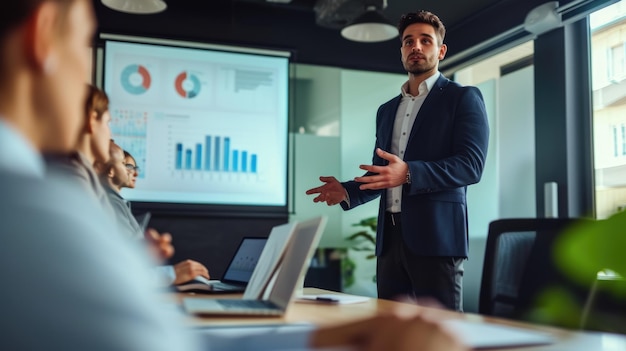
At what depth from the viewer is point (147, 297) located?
0.37 m

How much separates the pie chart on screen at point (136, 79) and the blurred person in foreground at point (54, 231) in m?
4.75

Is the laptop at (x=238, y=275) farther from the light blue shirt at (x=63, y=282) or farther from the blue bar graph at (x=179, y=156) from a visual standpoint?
the blue bar graph at (x=179, y=156)

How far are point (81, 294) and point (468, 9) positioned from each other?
17.7 ft

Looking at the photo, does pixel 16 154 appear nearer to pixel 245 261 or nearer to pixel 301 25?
pixel 245 261

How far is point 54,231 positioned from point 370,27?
15.1 feet

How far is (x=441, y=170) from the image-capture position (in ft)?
7.98

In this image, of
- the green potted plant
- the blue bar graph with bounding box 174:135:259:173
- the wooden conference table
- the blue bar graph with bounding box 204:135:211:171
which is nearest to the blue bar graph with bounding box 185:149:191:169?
the blue bar graph with bounding box 174:135:259:173

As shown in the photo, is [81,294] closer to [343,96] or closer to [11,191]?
[11,191]

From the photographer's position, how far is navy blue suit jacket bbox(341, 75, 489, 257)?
2.46m

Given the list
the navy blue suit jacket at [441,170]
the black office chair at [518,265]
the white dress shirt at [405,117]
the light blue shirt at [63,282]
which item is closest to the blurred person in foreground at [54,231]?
the light blue shirt at [63,282]

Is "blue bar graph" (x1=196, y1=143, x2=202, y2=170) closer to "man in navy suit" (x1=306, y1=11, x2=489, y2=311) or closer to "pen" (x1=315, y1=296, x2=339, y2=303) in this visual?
"man in navy suit" (x1=306, y1=11, x2=489, y2=311)

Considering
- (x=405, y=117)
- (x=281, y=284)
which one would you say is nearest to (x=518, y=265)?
(x=281, y=284)

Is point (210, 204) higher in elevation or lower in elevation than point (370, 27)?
lower

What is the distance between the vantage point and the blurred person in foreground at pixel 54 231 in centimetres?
34
